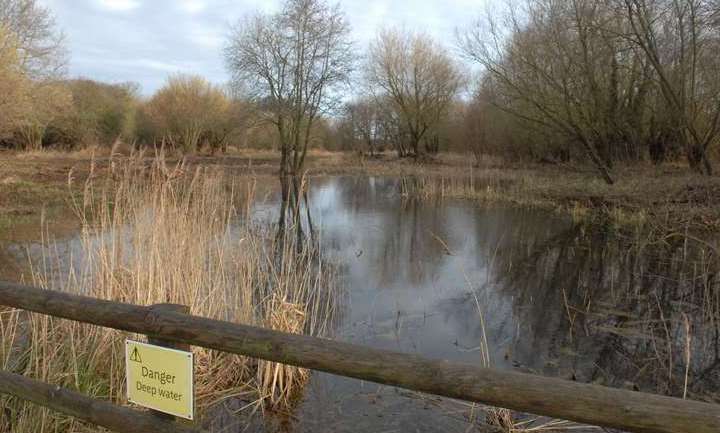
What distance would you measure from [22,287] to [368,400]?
2790mm

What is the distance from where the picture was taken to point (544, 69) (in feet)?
59.3

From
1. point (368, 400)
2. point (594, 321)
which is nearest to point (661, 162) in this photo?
point (594, 321)

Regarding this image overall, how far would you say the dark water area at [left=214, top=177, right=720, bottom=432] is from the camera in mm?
4332

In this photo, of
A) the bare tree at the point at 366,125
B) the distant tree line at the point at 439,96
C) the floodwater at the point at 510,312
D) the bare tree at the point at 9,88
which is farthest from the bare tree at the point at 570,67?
the bare tree at the point at 366,125

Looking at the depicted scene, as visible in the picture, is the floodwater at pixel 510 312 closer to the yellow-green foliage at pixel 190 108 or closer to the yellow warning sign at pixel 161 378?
the yellow warning sign at pixel 161 378

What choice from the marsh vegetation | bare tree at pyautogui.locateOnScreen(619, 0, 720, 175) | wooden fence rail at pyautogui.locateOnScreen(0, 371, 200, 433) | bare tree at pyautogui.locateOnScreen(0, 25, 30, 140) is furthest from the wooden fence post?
bare tree at pyautogui.locateOnScreen(0, 25, 30, 140)

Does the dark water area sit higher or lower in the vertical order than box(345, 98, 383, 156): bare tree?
lower

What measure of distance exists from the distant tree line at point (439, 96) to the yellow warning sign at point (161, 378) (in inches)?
128

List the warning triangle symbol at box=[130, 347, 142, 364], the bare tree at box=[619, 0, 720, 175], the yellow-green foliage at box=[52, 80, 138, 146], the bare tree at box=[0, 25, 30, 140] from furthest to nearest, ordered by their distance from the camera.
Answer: the yellow-green foliage at box=[52, 80, 138, 146]
the bare tree at box=[0, 25, 30, 140]
the bare tree at box=[619, 0, 720, 175]
the warning triangle symbol at box=[130, 347, 142, 364]

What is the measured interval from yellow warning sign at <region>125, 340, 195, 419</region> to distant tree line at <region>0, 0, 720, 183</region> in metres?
3.24

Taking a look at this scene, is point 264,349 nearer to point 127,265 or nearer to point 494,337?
point 127,265

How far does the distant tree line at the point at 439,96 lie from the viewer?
16.5 m

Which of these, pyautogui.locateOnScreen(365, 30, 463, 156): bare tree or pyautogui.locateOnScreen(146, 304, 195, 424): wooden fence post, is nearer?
pyautogui.locateOnScreen(146, 304, 195, 424): wooden fence post

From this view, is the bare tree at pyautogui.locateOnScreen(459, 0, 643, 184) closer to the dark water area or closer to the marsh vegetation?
the marsh vegetation
